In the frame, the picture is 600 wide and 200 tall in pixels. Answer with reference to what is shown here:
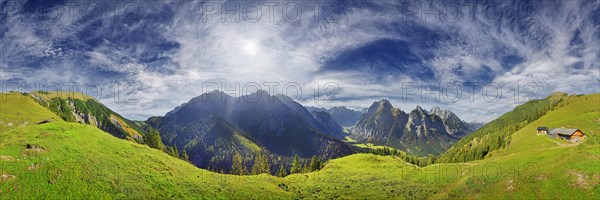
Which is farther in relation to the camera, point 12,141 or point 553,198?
point 553,198

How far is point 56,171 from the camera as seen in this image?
35.6 meters

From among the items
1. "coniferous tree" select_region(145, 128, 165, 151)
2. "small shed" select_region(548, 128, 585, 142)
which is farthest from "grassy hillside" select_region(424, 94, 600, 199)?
"coniferous tree" select_region(145, 128, 165, 151)

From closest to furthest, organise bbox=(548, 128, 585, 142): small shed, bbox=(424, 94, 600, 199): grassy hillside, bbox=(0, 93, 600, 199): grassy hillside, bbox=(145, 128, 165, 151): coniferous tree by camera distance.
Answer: bbox=(0, 93, 600, 199): grassy hillside < bbox=(424, 94, 600, 199): grassy hillside < bbox=(548, 128, 585, 142): small shed < bbox=(145, 128, 165, 151): coniferous tree

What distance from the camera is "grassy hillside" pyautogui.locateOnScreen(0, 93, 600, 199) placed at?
3519 cm

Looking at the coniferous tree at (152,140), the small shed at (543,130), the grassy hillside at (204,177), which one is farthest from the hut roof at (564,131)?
the coniferous tree at (152,140)

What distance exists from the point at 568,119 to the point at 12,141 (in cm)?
19696

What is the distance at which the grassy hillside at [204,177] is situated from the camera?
3519 cm

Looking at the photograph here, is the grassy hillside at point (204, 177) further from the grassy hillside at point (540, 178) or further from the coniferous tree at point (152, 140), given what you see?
the coniferous tree at point (152, 140)

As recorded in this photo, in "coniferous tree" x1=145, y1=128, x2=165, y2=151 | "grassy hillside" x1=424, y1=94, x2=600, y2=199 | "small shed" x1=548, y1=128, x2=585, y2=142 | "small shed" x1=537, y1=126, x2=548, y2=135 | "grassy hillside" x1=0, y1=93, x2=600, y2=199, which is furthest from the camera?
"small shed" x1=537, y1=126, x2=548, y2=135

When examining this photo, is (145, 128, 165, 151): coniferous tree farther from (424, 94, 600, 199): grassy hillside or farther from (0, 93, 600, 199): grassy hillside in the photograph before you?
(424, 94, 600, 199): grassy hillside

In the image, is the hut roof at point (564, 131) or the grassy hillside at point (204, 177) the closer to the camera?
the grassy hillside at point (204, 177)

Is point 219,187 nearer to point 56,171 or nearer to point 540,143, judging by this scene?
point 56,171

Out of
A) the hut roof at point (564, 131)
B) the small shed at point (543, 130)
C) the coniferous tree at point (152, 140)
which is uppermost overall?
the hut roof at point (564, 131)

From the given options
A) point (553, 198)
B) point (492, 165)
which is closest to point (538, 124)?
point (492, 165)
